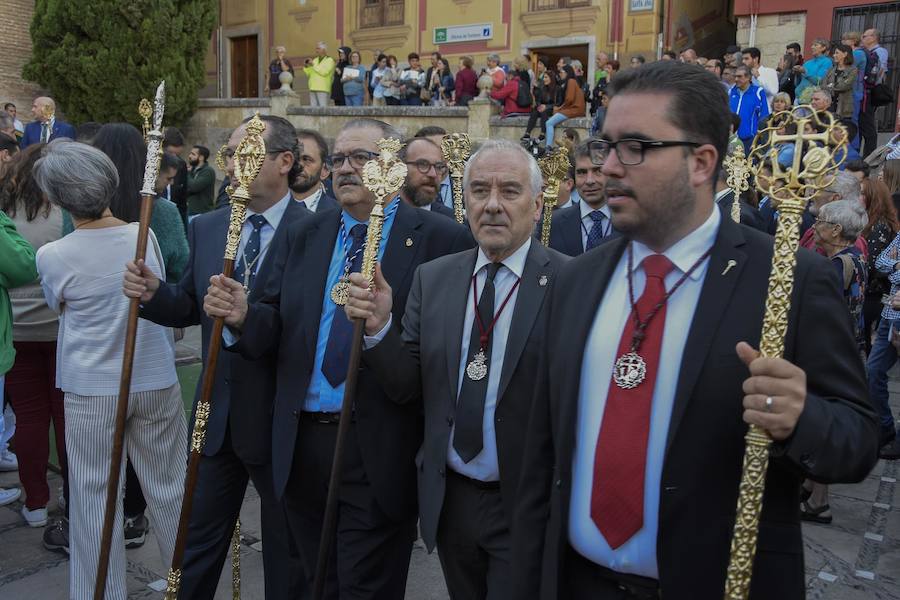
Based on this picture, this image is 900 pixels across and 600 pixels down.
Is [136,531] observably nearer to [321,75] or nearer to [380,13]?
[321,75]

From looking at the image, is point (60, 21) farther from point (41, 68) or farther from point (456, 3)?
point (456, 3)

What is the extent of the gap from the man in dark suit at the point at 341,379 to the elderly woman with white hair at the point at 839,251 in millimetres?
2972

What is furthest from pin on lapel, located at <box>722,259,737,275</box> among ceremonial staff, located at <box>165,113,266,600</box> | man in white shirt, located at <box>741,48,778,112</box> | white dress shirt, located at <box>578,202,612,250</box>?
man in white shirt, located at <box>741,48,778,112</box>

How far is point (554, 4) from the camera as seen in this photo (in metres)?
21.1

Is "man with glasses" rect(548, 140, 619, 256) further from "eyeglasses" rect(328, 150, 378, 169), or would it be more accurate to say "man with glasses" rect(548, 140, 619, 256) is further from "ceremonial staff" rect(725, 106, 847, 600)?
"ceremonial staff" rect(725, 106, 847, 600)

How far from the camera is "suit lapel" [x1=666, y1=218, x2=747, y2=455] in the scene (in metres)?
1.85

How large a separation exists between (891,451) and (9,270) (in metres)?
6.15

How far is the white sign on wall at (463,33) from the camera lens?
22.2 meters

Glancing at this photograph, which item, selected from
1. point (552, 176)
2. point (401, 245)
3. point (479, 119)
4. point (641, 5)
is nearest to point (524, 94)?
point (479, 119)

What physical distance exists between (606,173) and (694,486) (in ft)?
2.50

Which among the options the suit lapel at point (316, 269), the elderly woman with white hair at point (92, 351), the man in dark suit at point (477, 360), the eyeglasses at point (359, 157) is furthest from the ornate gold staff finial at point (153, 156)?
the man in dark suit at point (477, 360)

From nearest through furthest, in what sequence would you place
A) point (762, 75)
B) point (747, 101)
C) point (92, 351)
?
point (92, 351), point (747, 101), point (762, 75)

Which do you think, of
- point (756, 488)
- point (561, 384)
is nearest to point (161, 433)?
point (561, 384)

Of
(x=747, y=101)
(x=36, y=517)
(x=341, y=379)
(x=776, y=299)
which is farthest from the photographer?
(x=747, y=101)
